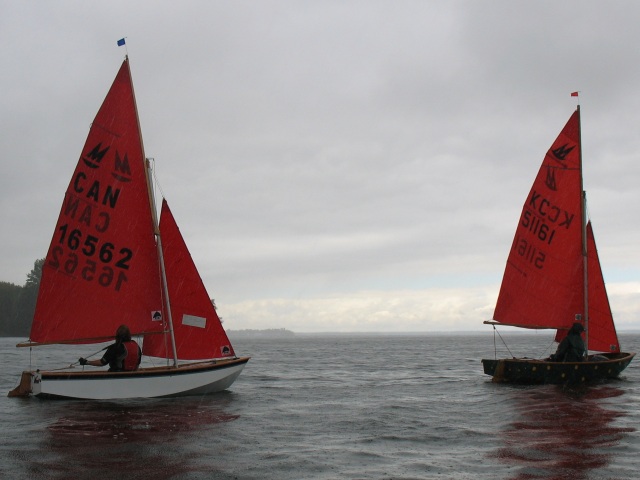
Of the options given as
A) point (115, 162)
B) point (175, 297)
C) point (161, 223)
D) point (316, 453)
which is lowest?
point (316, 453)

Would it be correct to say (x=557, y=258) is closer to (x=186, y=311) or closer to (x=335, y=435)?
(x=186, y=311)

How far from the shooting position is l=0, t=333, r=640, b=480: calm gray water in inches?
518

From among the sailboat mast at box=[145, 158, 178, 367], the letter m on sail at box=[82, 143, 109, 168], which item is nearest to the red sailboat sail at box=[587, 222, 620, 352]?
the sailboat mast at box=[145, 158, 178, 367]

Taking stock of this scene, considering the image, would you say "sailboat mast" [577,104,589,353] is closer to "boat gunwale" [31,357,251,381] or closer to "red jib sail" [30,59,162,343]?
"boat gunwale" [31,357,251,381]

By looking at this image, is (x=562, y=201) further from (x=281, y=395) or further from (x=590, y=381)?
(x=281, y=395)

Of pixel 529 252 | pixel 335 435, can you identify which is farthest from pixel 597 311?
pixel 335 435

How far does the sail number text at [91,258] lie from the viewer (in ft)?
77.1

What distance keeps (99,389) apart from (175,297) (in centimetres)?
414

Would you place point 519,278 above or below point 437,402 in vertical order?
above

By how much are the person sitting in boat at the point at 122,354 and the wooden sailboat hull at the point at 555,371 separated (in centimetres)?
1440

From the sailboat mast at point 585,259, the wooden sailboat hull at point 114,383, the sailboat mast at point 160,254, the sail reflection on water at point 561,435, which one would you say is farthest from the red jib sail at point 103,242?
the sailboat mast at point 585,259

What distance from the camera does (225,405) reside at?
22.8m

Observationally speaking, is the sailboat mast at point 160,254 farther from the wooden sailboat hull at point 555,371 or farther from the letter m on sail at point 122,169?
the wooden sailboat hull at point 555,371

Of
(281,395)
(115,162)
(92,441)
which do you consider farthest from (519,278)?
(92,441)
